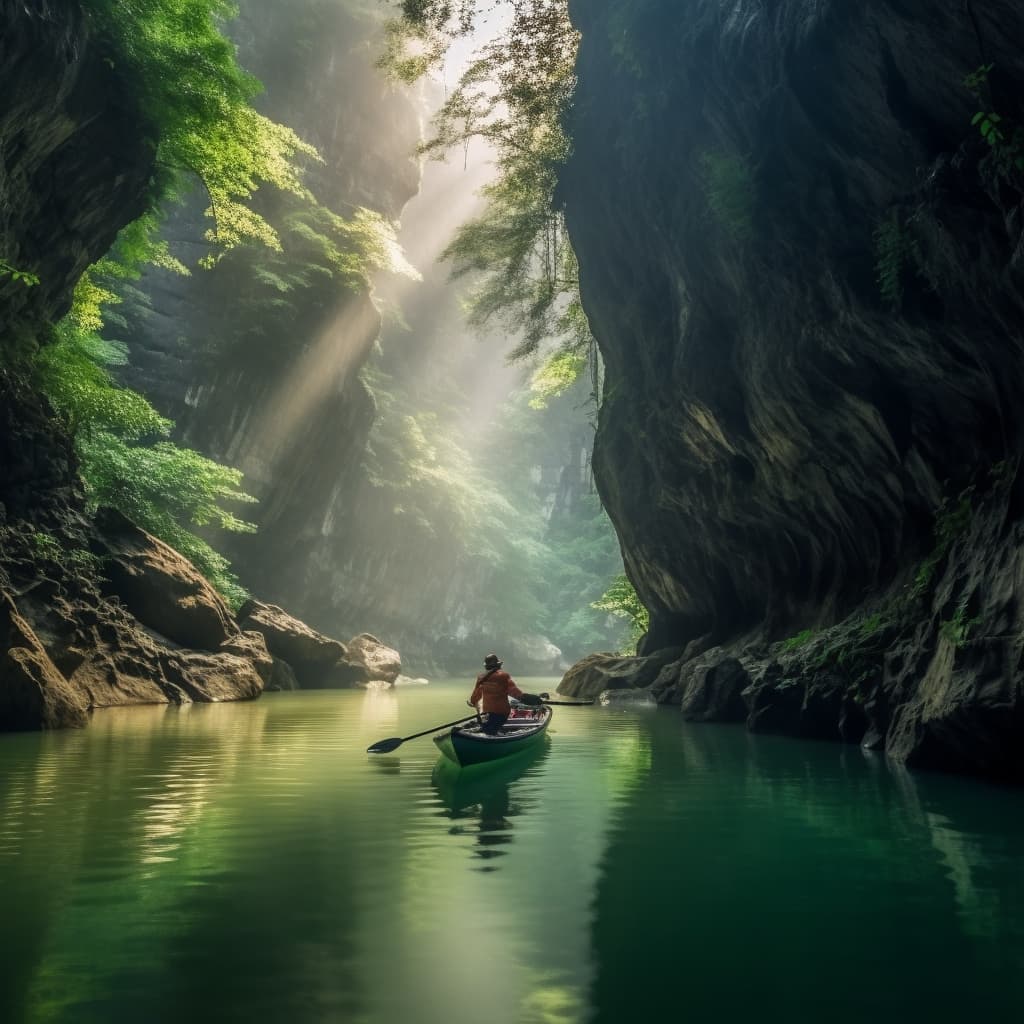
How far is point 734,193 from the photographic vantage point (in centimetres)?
1206

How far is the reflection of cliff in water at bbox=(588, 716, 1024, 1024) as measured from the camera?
124 inches

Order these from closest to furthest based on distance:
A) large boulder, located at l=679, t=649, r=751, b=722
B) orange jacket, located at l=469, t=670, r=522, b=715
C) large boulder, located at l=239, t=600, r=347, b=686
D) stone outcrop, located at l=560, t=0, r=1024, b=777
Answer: stone outcrop, located at l=560, t=0, r=1024, b=777
orange jacket, located at l=469, t=670, r=522, b=715
large boulder, located at l=679, t=649, r=751, b=722
large boulder, located at l=239, t=600, r=347, b=686

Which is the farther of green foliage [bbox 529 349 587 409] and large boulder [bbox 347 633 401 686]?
large boulder [bbox 347 633 401 686]

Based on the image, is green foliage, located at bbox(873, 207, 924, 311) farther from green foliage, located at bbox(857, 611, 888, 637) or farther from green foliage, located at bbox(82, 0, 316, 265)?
green foliage, located at bbox(82, 0, 316, 265)

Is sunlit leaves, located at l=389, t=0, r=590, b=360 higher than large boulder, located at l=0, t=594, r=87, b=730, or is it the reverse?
sunlit leaves, located at l=389, t=0, r=590, b=360

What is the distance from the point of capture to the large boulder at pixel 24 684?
36.4 ft

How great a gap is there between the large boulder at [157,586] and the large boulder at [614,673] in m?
9.11

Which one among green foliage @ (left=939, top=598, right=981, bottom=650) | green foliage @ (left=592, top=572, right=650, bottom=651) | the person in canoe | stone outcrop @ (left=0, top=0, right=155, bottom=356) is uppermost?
stone outcrop @ (left=0, top=0, right=155, bottom=356)

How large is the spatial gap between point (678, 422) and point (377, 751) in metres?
10.0

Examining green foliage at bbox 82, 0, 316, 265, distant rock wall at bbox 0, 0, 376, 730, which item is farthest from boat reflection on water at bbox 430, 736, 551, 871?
green foliage at bbox 82, 0, 316, 265

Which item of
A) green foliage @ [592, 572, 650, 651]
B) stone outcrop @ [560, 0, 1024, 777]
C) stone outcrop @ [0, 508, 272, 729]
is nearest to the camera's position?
stone outcrop @ [560, 0, 1024, 777]

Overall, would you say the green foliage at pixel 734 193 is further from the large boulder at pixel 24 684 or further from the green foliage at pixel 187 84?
the large boulder at pixel 24 684

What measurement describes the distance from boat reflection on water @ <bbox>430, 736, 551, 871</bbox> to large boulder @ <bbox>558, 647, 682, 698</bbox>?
11652 mm

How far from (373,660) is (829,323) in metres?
22.0
